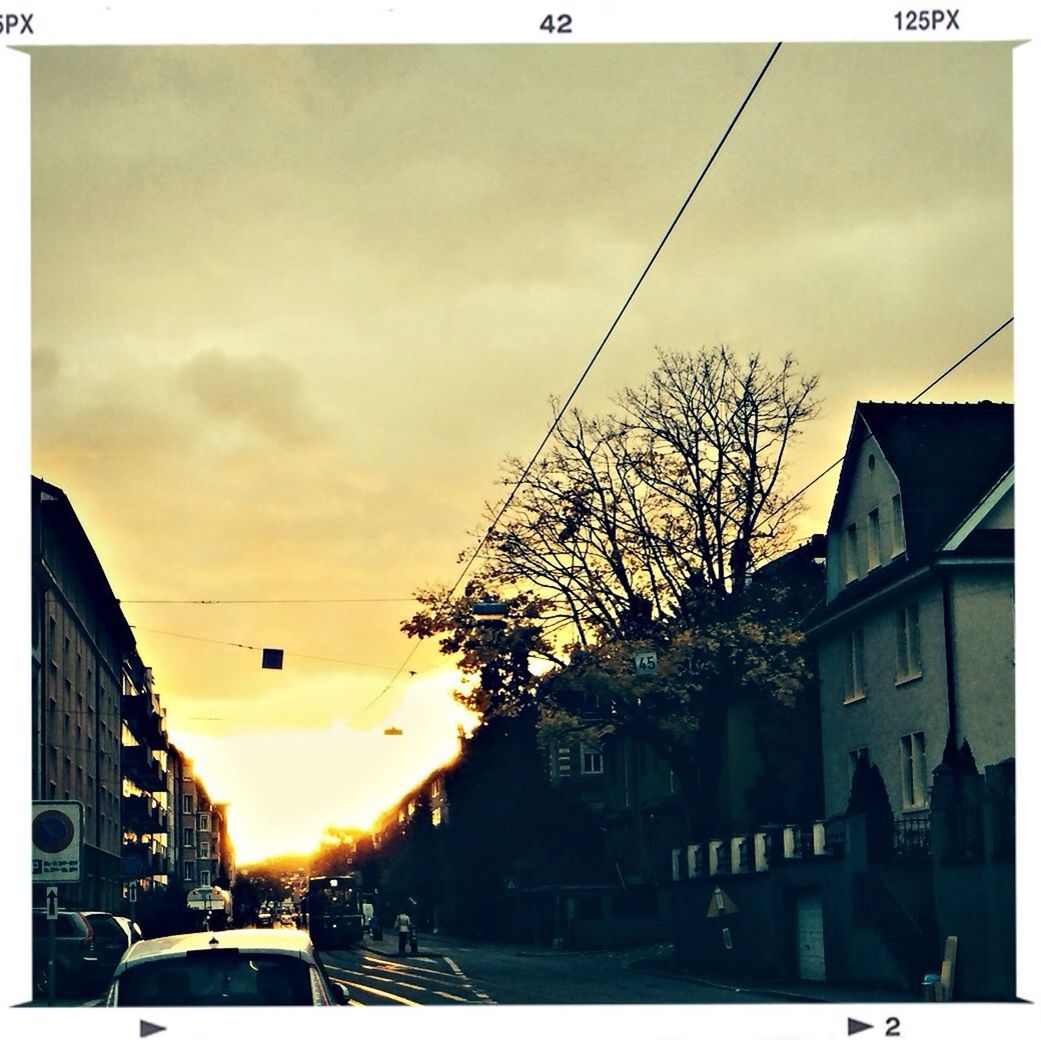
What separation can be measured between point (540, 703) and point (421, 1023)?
31.3 metres

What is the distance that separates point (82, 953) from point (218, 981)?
18932mm

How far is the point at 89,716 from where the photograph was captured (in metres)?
53.6

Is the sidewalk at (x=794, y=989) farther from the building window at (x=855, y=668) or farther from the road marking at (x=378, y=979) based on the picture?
the building window at (x=855, y=668)

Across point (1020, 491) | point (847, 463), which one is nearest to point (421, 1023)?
point (1020, 491)

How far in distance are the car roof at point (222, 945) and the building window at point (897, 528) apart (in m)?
28.1

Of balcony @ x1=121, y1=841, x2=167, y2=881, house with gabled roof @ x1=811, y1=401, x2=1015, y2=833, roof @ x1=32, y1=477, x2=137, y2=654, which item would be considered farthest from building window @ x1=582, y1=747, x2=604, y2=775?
house with gabled roof @ x1=811, y1=401, x2=1015, y2=833

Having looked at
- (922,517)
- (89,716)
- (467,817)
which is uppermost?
(922,517)

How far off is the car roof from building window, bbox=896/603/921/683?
2674cm

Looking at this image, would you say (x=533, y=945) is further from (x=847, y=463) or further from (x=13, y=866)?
(x=13, y=866)

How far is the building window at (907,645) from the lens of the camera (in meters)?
35.2

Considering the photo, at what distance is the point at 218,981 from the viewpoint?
29.4 ft

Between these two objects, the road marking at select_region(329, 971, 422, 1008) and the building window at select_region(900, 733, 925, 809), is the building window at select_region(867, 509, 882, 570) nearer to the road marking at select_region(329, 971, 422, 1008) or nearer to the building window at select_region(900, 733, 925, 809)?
the building window at select_region(900, 733, 925, 809)

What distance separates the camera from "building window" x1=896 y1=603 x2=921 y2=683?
35.2m

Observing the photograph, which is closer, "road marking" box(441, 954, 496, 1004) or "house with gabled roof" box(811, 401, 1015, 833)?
"road marking" box(441, 954, 496, 1004)
